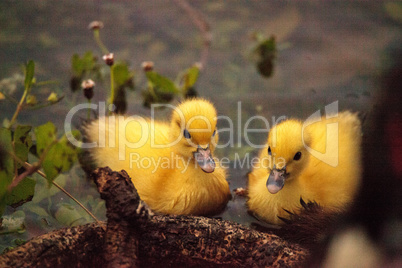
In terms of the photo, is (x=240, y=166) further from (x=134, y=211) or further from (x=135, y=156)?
(x=134, y=211)

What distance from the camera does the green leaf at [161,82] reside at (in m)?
1.32

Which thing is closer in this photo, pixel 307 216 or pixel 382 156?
pixel 382 156

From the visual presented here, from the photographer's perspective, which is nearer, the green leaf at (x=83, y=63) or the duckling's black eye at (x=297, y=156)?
the duckling's black eye at (x=297, y=156)

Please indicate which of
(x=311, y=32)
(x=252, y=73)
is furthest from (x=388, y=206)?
(x=311, y=32)

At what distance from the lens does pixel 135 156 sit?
3.32ft

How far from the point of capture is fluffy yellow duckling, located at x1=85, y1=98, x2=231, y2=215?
3.05 ft

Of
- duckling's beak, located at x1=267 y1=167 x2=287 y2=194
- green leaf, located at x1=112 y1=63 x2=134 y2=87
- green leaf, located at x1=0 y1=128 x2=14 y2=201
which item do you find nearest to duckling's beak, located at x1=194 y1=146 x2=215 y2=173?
duckling's beak, located at x1=267 y1=167 x2=287 y2=194

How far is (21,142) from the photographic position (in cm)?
73

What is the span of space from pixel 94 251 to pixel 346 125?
0.65m

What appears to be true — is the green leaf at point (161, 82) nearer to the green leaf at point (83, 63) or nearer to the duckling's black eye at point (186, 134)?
the green leaf at point (83, 63)

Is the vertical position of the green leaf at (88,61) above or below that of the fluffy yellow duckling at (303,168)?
above

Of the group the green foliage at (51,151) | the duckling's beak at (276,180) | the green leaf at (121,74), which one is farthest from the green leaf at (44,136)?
the green leaf at (121,74)

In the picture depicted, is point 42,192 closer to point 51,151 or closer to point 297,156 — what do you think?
point 51,151

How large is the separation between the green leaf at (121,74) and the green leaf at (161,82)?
2.5 inches
